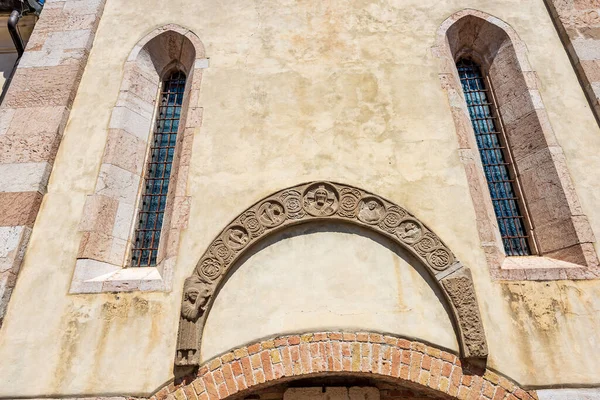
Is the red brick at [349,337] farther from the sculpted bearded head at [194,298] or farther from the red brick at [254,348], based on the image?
the sculpted bearded head at [194,298]

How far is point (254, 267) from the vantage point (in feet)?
14.7

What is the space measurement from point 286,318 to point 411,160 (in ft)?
7.63

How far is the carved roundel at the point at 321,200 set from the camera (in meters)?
4.63

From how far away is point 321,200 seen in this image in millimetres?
4695

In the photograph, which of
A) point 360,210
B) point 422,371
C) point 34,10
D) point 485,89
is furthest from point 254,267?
point 34,10

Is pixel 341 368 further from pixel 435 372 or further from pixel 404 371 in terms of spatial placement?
pixel 435 372

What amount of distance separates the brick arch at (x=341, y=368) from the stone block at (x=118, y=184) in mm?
2368

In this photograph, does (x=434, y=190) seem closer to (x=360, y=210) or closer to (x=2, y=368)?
(x=360, y=210)

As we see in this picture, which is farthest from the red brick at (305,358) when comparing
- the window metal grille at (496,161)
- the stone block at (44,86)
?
the stone block at (44,86)

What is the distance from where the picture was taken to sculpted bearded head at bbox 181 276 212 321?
163 inches

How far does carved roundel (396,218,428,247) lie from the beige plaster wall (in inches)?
7.6

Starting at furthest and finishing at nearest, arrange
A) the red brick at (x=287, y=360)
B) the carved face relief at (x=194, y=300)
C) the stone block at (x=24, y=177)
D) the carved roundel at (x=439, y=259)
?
the stone block at (x=24, y=177)
the carved roundel at (x=439, y=259)
the carved face relief at (x=194, y=300)
the red brick at (x=287, y=360)

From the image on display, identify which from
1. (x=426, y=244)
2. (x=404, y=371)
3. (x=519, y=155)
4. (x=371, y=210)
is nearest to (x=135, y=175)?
(x=371, y=210)

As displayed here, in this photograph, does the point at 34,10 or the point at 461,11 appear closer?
the point at 461,11
